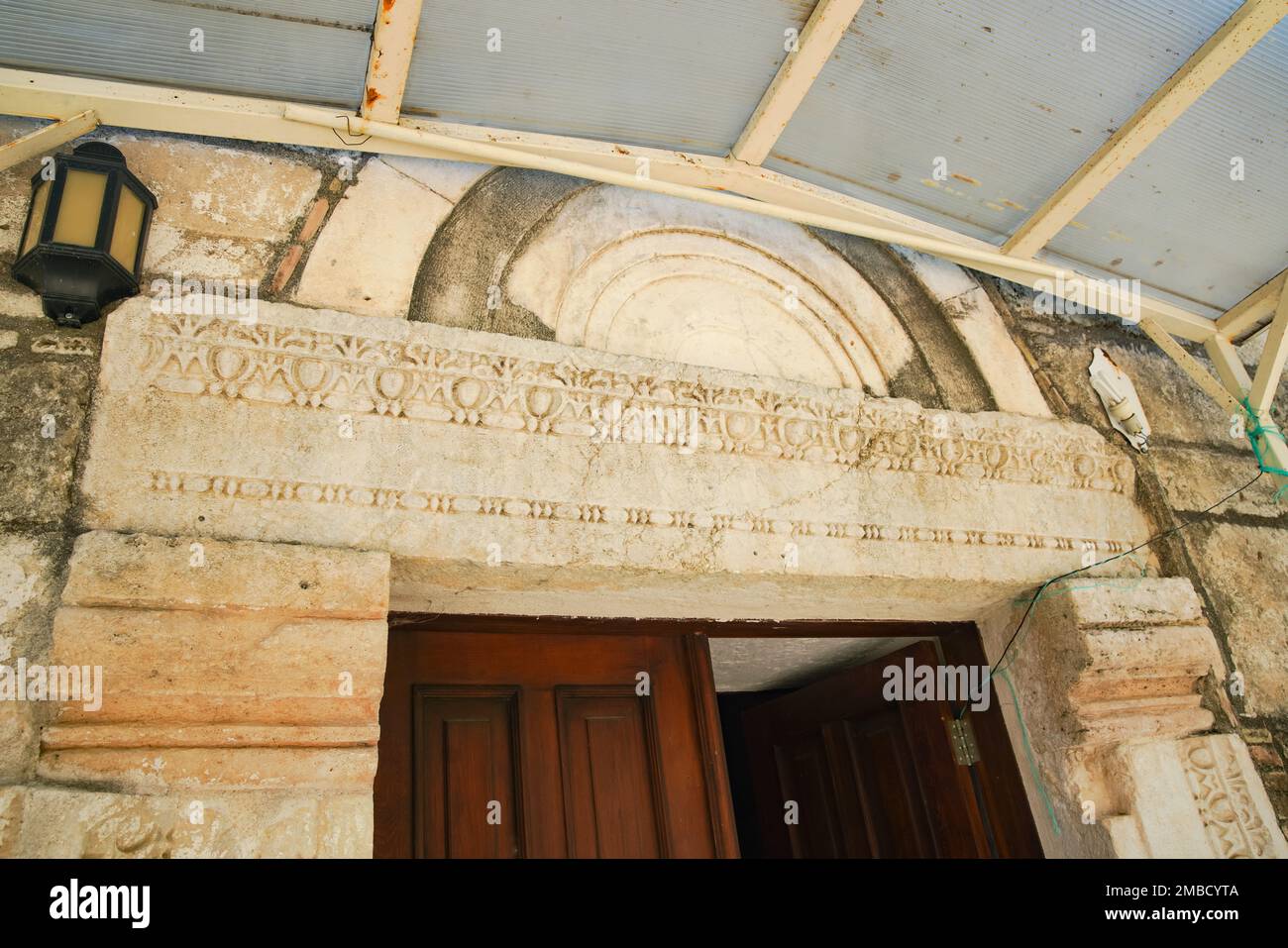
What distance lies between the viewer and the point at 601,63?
2.24 metres

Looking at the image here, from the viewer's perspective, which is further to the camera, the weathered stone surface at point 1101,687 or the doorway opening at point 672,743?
the weathered stone surface at point 1101,687

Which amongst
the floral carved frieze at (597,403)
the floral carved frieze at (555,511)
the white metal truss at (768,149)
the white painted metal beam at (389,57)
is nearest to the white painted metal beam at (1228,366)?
the white metal truss at (768,149)

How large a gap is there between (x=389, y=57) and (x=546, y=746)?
64.2 inches

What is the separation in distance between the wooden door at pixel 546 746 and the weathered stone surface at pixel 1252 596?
60.0 inches

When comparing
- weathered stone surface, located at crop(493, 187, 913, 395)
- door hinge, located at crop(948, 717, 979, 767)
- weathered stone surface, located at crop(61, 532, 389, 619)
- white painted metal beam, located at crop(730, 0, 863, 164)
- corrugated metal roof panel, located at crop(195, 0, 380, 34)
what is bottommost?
door hinge, located at crop(948, 717, 979, 767)

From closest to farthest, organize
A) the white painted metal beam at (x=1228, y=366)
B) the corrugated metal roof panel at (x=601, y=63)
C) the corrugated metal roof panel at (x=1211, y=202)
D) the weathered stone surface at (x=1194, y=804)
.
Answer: the corrugated metal roof panel at (x=601, y=63) → the weathered stone surface at (x=1194, y=804) → the corrugated metal roof panel at (x=1211, y=202) → the white painted metal beam at (x=1228, y=366)

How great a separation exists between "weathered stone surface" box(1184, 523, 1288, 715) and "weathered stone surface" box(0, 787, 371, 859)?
2.38 metres

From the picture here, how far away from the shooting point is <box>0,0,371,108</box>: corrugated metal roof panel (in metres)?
1.91

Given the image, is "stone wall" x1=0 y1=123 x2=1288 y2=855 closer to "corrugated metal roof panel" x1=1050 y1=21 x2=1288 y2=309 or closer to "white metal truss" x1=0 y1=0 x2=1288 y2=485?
"white metal truss" x1=0 y1=0 x2=1288 y2=485

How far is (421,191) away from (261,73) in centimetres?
43

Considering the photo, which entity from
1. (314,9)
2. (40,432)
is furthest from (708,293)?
(40,432)

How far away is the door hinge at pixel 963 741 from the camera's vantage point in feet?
8.52

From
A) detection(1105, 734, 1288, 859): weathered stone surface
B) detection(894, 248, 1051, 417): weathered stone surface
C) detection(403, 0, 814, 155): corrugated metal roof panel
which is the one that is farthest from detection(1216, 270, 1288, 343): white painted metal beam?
detection(403, 0, 814, 155): corrugated metal roof panel

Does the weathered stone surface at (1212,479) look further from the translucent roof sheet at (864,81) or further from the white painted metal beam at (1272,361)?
the translucent roof sheet at (864,81)
